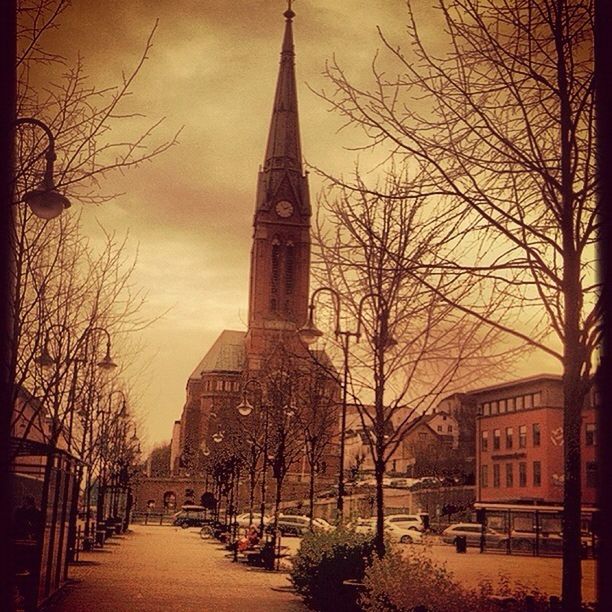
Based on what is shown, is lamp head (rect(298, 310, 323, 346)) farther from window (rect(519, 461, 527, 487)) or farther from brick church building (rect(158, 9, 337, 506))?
brick church building (rect(158, 9, 337, 506))

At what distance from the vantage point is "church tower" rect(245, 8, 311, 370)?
104250 mm

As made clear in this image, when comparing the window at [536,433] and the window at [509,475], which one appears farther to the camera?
the window at [509,475]

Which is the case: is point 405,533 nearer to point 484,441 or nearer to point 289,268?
point 484,441

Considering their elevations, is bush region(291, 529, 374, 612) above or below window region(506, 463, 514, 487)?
below

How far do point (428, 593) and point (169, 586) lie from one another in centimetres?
1179

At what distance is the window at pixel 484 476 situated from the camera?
258ft

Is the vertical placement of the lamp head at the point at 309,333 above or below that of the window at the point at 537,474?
above

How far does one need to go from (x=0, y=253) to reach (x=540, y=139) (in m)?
6.18

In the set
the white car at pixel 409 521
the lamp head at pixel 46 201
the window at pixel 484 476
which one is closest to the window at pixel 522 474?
the window at pixel 484 476

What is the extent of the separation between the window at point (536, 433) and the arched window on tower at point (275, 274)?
140 ft

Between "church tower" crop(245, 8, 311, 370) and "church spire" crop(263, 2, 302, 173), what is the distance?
121 millimetres

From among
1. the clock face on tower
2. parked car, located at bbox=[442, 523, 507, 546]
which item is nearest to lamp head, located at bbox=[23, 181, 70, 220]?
parked car, located at bbox=[442, 523, 507, 546]

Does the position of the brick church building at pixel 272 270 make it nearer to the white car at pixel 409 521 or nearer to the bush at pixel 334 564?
the white car at pixel 409 521

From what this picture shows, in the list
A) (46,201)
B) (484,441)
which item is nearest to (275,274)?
(484,441)
